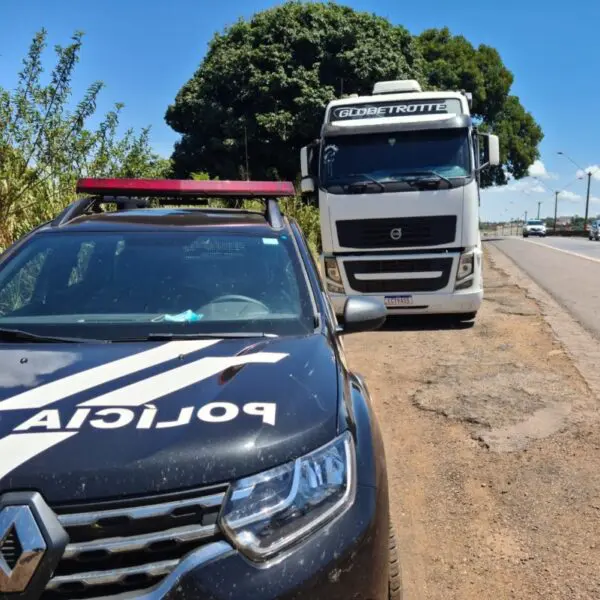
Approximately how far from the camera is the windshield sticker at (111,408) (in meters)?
1.86

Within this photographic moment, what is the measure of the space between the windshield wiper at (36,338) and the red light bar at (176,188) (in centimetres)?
129

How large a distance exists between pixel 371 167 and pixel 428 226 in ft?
3.78

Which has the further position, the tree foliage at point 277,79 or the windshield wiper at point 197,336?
the tree foliage at point 277,79

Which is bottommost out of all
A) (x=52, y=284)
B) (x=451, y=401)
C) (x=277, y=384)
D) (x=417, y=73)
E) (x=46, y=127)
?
Result: (x=451, y=401)

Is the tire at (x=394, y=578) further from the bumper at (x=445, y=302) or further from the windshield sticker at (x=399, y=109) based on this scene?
the windshield sticker at (x=399, y=109)

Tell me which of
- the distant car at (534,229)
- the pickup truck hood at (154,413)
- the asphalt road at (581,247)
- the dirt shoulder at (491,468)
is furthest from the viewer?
the distant car at (534,229)

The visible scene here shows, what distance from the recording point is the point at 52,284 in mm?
3270

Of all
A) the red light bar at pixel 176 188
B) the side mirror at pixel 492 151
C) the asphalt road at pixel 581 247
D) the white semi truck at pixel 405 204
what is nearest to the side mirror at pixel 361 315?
the red light bar at pixel 176 188

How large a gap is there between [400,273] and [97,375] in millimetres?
7168

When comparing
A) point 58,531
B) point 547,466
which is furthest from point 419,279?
point 58,531

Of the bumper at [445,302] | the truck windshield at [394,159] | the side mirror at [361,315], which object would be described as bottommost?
the bumper at [445,302]

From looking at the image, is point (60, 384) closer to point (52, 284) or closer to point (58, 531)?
point (58, 531)

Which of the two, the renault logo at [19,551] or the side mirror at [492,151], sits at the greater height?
the side mirror at [492,151]

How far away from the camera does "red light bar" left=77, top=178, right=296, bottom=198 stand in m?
3.83
